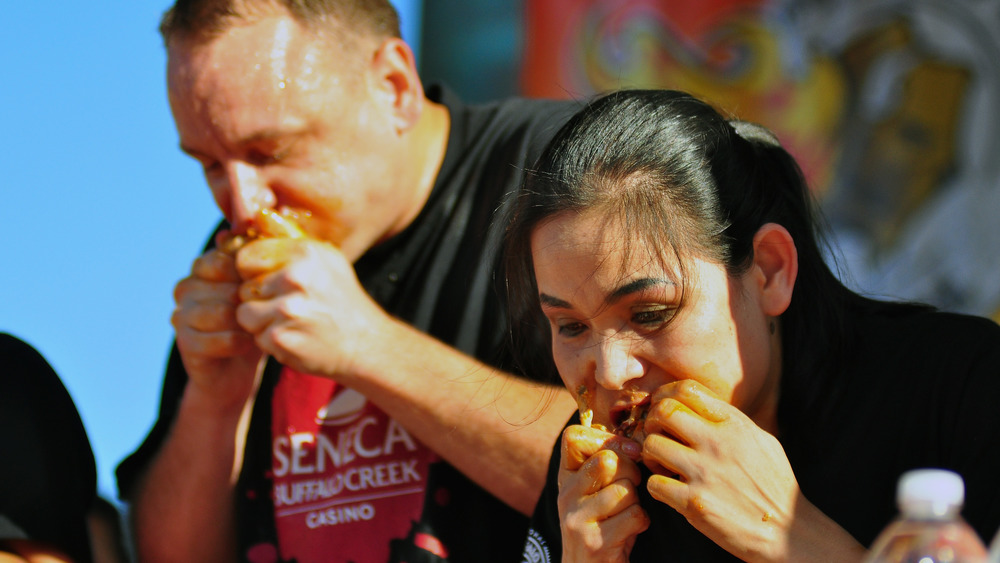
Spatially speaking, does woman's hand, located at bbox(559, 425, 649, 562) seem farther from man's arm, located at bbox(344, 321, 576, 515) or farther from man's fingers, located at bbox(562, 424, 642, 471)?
man's arm, located at bbox(344, 321, 576, 515)

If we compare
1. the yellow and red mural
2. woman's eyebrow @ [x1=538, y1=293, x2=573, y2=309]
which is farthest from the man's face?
the yellow and red mural

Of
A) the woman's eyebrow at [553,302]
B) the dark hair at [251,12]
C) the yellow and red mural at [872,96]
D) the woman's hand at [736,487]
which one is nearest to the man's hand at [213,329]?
the dark hair at [251,12]

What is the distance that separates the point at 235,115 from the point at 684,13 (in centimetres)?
276

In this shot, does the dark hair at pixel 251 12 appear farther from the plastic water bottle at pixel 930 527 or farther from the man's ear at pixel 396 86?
the plastic water bottle at pixel 930 527

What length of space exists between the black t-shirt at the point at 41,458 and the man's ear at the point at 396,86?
1.03 meters

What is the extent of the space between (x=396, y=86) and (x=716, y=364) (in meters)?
1.29

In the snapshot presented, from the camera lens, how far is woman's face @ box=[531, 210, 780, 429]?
5.24 ft

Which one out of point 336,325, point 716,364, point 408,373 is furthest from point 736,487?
point 336,325

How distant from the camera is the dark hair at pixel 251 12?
92.3 inches

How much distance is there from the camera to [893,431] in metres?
1.58

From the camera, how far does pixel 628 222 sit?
5.36 feet

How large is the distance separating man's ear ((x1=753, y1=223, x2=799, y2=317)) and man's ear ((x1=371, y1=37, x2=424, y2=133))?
1.09 m

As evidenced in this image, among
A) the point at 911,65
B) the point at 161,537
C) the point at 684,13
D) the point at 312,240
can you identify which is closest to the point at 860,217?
the point at 911,65

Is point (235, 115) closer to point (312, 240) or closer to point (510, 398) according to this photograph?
point (312, 240)
